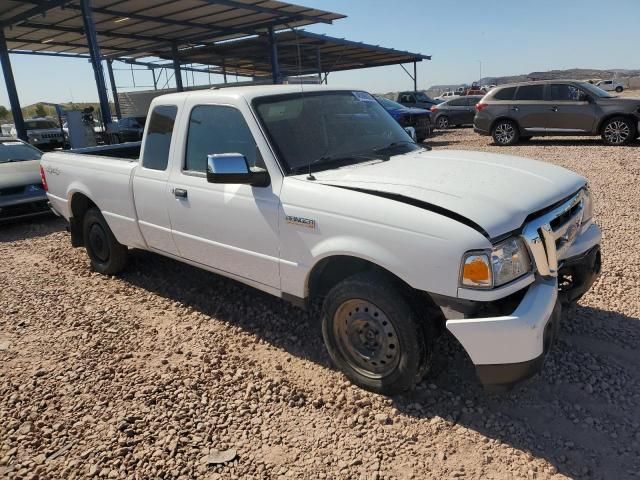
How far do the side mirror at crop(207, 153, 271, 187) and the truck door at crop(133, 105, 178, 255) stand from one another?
113cm

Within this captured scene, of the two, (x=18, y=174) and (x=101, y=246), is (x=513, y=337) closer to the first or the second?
(x=101, y=246)

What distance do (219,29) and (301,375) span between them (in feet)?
60.1

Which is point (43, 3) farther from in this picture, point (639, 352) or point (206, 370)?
point (639, 352)

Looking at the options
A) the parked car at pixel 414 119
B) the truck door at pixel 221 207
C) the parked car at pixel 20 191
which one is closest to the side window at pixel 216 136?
the truck door at pixel 221 207

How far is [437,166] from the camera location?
340 centimetres

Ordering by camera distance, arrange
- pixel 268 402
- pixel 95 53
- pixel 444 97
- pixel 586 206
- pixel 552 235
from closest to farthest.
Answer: pixel 552 235 → pixel 268 402 → pixel 586 206 → pixel 95 53 → pixel 444 97

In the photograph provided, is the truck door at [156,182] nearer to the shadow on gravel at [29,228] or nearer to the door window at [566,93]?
the shadow on gravel at [29,228]

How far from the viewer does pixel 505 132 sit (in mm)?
14586

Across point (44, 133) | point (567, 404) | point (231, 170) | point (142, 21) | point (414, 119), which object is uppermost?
point (142, 21)

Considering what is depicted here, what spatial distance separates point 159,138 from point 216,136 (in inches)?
30.4

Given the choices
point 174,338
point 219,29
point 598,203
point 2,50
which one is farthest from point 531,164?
point 2,50

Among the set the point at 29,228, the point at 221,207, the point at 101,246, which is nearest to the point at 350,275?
the point at 221,207

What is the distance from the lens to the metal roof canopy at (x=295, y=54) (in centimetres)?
2269

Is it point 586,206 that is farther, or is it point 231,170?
Answer: point 586,206
